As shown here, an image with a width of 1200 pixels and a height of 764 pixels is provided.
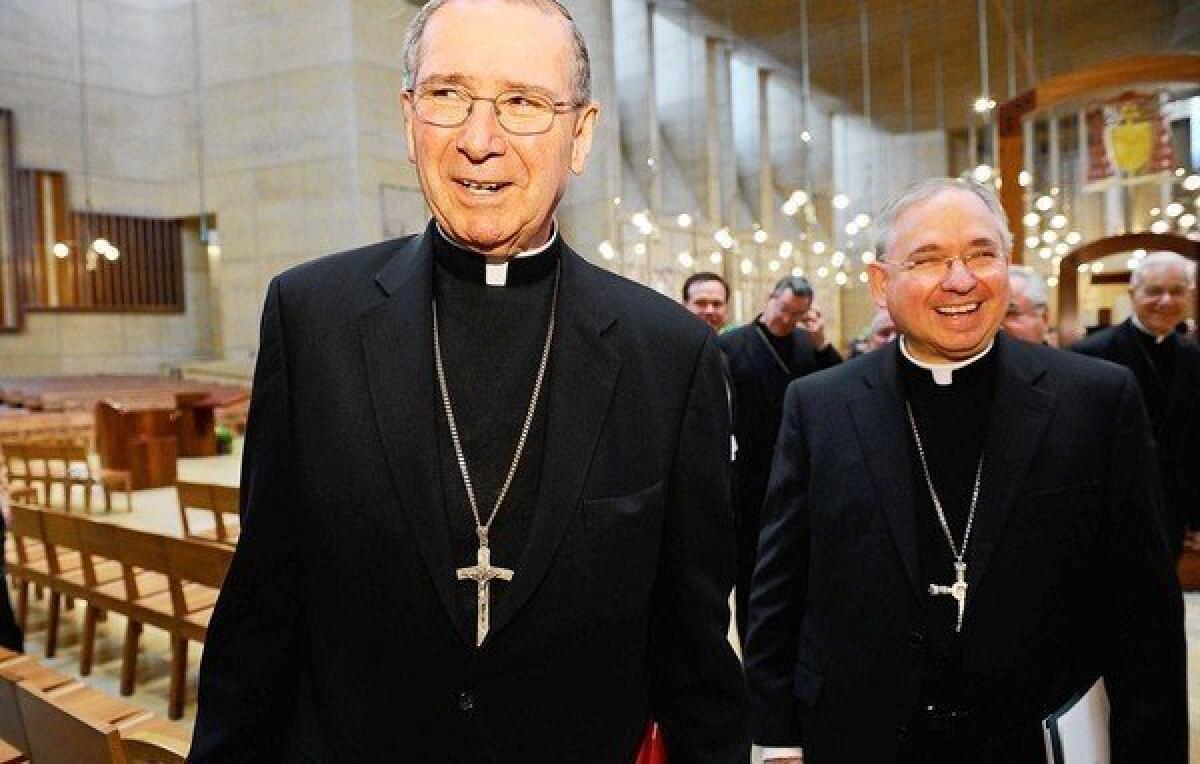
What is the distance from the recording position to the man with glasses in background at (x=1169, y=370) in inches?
155

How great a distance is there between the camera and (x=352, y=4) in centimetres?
1495

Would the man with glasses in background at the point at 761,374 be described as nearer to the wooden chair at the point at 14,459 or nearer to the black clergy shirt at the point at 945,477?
the black clergy shirt at the point at 945,477

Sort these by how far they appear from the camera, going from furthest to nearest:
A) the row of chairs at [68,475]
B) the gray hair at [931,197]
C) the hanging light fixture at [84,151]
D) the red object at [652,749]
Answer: the hanging light fixture at [84,151], the row of chairs at [68,475], the gray hair at [931,197], the red object at [652,749]

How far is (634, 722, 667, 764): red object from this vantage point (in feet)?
3.95

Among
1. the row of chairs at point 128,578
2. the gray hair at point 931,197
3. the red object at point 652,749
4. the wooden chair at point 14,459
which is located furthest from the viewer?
the wooden chair at point 14,459

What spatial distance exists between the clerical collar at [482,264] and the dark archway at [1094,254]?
18.1 feet

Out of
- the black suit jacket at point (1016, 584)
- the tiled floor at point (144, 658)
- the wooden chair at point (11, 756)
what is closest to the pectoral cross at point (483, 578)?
the black suit jacket at point (1016, 584)

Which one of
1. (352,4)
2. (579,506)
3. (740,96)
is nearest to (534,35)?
(579,506)

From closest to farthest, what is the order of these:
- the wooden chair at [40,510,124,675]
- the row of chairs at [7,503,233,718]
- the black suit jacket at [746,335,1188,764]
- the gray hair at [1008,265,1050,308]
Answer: the black suit jacket at [746,335,1188,764] → the gray hair at [1008,265,1050,308] → the row of chairs at [7,503,233,718] → the wooden chair at [40,510,124,675]

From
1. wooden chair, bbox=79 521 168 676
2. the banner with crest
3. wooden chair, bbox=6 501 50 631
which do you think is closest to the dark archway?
the banner with crest

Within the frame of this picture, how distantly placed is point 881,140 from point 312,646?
25855 millimetres

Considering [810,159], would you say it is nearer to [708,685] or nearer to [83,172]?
[83,172]

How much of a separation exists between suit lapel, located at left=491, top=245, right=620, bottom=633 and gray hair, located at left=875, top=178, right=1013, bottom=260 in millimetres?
799

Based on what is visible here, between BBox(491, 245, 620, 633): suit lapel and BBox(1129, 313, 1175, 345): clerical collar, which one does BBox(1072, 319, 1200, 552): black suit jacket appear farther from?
BBox(491, 245, 620, 633): suit lapel
